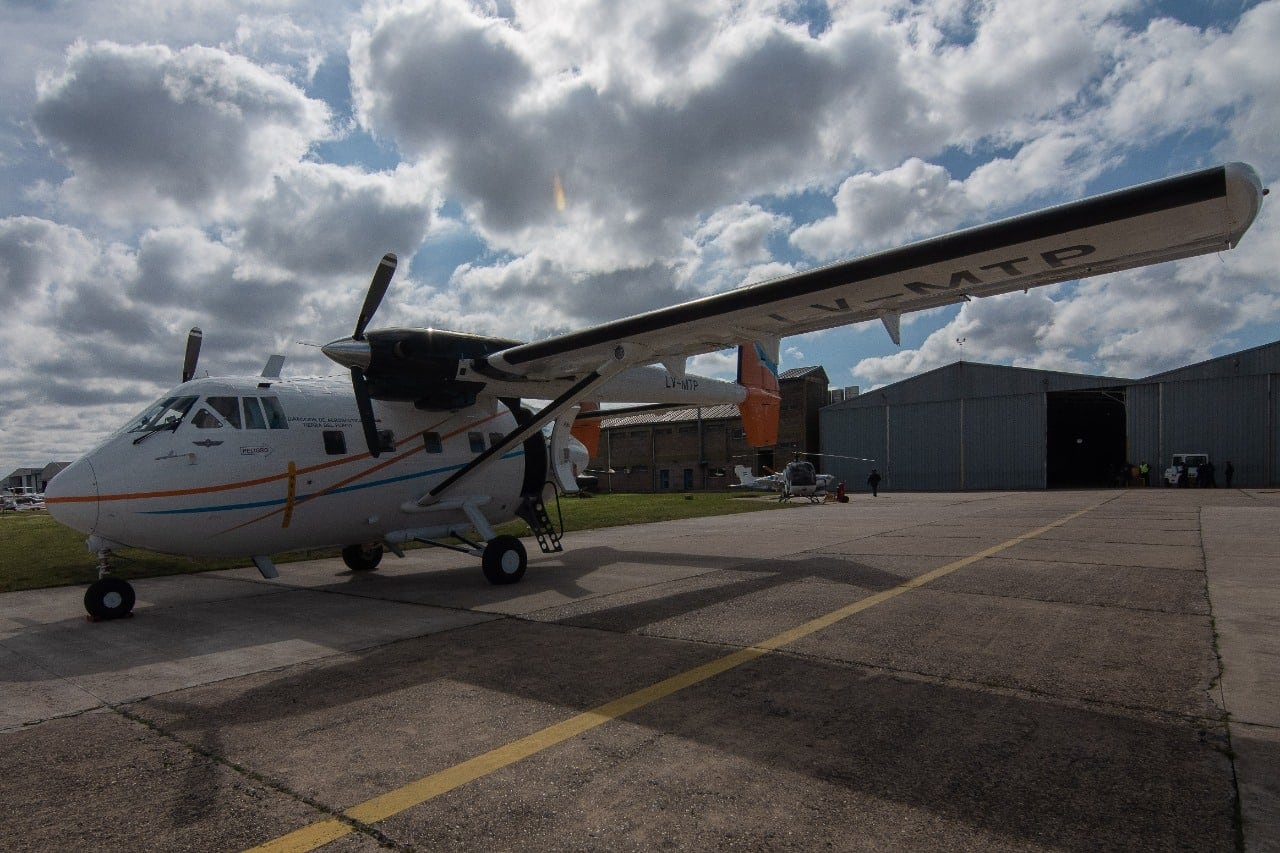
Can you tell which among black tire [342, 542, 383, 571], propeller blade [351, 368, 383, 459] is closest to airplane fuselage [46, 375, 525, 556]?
propeller blade [351, 368, 383, 459]

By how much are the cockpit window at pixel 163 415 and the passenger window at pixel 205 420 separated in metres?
0.14

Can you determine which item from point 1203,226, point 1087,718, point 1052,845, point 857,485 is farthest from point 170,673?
point 857,485

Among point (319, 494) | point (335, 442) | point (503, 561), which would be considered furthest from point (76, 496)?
point (503, 561)

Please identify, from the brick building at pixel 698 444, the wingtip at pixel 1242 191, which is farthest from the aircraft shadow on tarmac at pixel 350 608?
the brick building at pixel 698 444

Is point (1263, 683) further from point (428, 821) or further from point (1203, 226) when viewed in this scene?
point (428, 821)

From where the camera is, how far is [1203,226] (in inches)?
210

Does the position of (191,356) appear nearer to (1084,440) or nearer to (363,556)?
(363,556)

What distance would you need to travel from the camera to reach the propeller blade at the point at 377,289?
33.3 ft

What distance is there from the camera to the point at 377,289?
33.4ft

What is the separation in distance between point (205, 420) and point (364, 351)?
7.02 ft

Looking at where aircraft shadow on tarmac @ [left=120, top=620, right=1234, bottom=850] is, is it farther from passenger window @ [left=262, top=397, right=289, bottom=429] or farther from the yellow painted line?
passenger window @ [left=262, top=397, right=289, bottom=429]

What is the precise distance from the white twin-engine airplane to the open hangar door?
49002mm

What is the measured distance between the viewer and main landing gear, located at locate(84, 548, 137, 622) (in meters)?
8.51

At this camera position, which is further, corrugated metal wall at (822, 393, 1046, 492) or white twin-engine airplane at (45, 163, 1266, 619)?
corrugated metal wall at (822, 393, 1046, 492)
